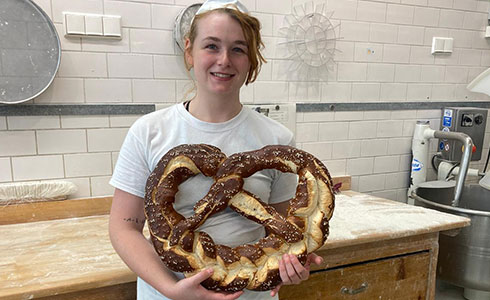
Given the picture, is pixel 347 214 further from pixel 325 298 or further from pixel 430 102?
pixel 430 102

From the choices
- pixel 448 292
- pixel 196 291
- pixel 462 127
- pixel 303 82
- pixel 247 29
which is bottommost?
pixel 448 292

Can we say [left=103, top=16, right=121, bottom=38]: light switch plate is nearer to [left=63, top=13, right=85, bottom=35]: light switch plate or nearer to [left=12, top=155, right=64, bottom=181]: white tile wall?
[left=63, top=13, right=85, bottom=35]: light switch plate

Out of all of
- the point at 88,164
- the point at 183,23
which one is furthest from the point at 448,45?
the point at 88,164

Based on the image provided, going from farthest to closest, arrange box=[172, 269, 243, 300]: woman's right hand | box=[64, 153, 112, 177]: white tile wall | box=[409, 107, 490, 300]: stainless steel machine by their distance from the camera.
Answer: box=[409, 107, 490, 300]: stainless steel machine
box=[64, 153, 112, 177]: white tile wall
box=[172, 269, 243, 300]: woman's right hand

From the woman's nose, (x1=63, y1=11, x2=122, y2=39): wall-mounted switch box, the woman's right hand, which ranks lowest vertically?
the woman's right hand

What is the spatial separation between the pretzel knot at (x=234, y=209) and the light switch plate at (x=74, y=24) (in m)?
0.96

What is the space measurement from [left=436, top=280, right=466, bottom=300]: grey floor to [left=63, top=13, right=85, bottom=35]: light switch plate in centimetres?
237

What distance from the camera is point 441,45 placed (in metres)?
2.35

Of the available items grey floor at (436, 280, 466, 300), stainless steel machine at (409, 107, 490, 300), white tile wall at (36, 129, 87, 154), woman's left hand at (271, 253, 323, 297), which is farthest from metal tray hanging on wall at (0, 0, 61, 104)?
grey floor at (436, 280, 466, 300)

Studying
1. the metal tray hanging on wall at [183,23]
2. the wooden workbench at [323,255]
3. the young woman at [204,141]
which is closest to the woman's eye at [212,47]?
the young woman at [204,141]

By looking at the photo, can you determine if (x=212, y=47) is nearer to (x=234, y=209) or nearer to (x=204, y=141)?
(x=204, y=141)

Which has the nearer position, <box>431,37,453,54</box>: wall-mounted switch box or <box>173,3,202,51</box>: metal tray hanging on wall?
<box>173,3,202,51</box>: metal tray hanging on wall

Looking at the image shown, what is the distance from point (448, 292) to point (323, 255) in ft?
4.39

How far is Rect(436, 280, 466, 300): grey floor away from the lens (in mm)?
2178
